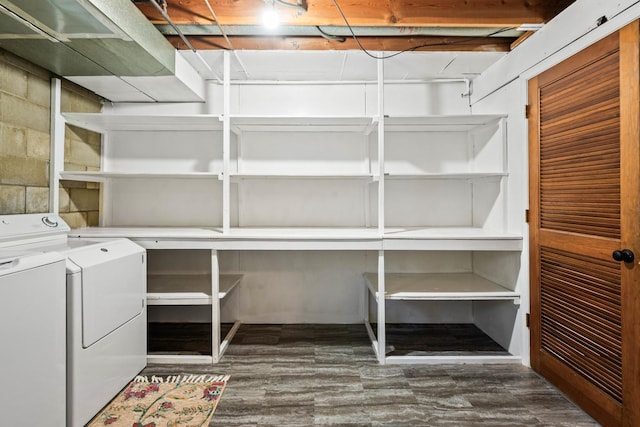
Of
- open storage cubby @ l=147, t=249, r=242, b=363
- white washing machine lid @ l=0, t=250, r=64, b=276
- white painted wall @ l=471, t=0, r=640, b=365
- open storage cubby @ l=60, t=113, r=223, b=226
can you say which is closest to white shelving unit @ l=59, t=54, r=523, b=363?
open storage cubby @ l=60, t=113, r=223, b=226

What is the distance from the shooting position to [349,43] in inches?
90.5

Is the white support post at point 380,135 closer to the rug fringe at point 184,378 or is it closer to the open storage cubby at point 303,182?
the open storage cubby at point 303,182

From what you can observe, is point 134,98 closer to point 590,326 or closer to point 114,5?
point 114,5

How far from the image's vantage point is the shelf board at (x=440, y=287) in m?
2.25

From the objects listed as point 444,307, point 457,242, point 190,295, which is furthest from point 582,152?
point 190,295

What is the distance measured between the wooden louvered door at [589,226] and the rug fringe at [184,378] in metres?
2.02

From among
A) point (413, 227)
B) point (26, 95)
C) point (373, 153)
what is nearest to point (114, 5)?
point (26, 95)

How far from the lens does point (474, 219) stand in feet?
9.49

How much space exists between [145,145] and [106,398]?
6.52ft

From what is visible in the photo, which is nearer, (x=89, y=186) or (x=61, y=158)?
(x=61, y=158)

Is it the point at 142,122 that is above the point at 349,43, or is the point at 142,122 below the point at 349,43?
below

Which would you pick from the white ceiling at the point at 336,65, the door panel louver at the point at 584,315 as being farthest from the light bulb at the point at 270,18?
the door panel louver at the point at 584,315

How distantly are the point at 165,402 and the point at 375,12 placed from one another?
2.60 metres

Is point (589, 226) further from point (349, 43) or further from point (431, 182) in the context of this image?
point (349, 43)
